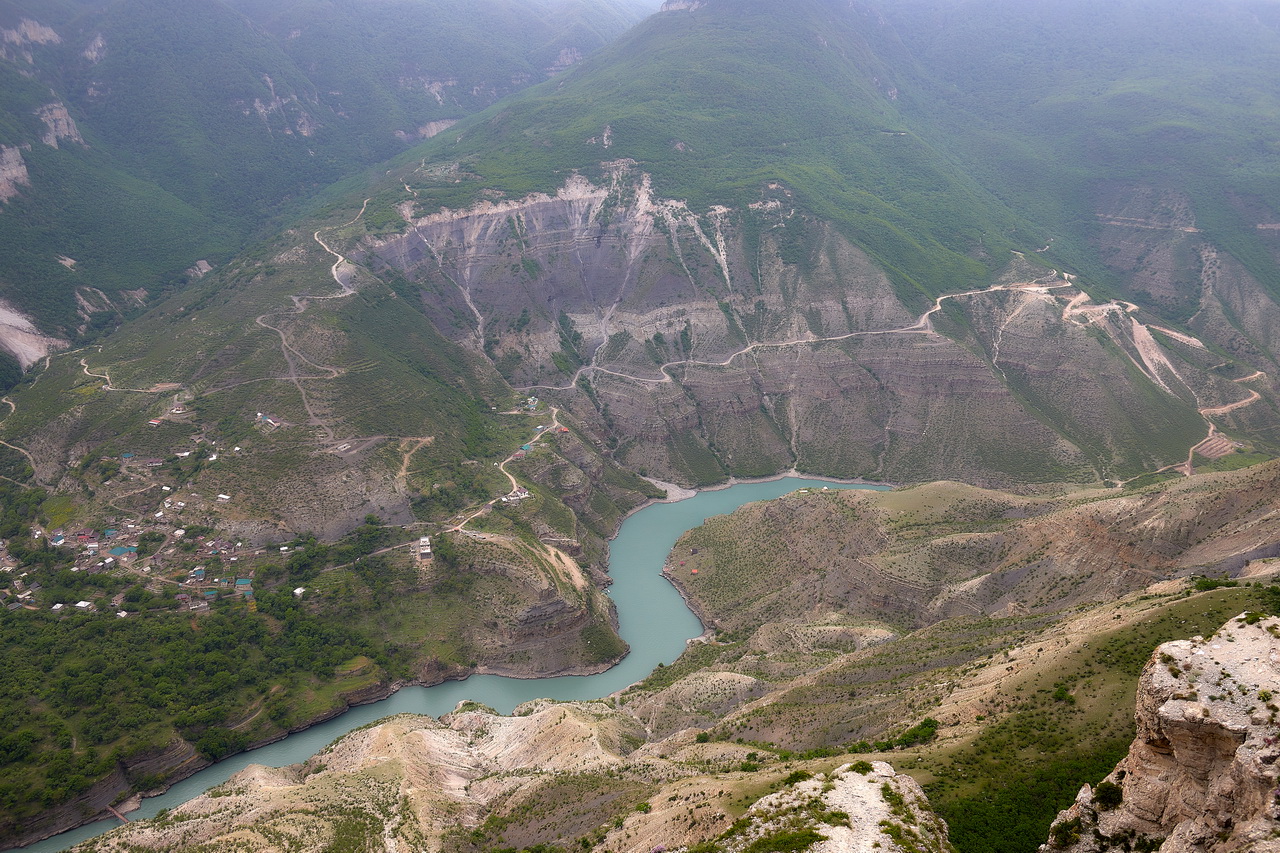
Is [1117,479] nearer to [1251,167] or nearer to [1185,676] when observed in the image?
[1185,676]

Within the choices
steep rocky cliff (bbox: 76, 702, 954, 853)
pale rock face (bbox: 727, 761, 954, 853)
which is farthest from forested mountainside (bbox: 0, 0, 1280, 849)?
steep rocky cliff (bbox: 76, 702, 954, 853)

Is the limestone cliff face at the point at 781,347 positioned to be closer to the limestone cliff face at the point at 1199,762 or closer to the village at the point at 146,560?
the village at the point at 146,560

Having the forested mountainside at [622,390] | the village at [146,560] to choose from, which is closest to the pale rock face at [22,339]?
the forested mountainside at [622,390]

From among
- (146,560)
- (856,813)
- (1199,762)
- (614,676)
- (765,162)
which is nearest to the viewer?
(1199,762)

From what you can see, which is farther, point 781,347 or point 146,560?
point 781,347

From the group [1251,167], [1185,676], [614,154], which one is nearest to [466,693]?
[1185,676]

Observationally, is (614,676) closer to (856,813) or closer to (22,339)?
(856,813)

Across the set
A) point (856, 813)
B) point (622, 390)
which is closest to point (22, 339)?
point (622, 390)
